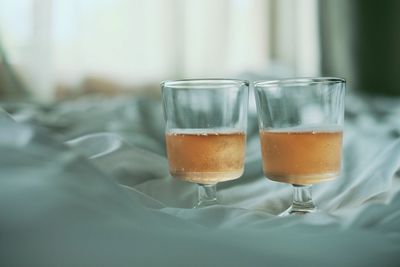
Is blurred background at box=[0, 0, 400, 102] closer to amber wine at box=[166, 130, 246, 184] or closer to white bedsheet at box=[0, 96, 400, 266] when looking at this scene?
amber wine at box=[166, 130, 246, 184]

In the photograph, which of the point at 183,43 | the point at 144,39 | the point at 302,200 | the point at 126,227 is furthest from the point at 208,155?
the point at 183,43

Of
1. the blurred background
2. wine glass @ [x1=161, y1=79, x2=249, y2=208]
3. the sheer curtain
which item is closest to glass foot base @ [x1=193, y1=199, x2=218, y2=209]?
wine glass @ [x1=161, y1=79, x2=249, y2=208]

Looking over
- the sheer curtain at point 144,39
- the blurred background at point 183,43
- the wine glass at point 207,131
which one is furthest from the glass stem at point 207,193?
the sheer curtain at point 144,39

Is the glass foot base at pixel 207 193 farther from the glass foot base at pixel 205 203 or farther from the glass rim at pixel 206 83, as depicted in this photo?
the glass rim at pixel 206 83

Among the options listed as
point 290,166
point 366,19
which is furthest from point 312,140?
point 366,19

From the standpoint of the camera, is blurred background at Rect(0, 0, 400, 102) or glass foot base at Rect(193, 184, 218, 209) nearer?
glass foot base at Rect(193, 184, 218, 209)

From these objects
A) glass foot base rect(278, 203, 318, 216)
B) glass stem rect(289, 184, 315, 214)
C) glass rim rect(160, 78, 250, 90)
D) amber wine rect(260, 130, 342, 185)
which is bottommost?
glass foot base rect(278, 203, 318, 216)

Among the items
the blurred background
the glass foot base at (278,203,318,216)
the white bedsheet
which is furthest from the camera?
the blurred background
